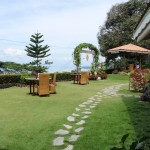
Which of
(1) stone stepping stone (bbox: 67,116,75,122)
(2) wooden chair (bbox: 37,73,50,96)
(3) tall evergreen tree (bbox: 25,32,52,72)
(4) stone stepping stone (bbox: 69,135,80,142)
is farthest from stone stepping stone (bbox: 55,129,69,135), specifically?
(3) tall evergreen tree (bbox: 25,32,52,72)

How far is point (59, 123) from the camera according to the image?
6.60 meters

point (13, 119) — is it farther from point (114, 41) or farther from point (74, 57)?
point (114, 41)

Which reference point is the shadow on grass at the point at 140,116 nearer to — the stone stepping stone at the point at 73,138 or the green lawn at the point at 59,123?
the green lawn at the point at 59,123

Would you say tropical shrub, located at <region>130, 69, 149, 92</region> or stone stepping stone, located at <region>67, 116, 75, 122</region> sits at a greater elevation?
tropical shrub, located at <region>130, 69, 149, 92</region>

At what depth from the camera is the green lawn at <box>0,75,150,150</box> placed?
5.08 m

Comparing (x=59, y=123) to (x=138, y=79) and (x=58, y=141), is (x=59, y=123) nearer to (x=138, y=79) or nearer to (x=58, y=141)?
(x=58, y=141)

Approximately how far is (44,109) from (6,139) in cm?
335

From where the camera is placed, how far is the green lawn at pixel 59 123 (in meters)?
5.08

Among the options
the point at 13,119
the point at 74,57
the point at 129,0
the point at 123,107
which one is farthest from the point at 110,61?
the point at 13,119

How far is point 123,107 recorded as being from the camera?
9.05 metres

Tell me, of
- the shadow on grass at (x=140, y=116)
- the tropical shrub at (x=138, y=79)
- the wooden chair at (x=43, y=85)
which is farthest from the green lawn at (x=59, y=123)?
the tropical shrub at (x=138, y=79)

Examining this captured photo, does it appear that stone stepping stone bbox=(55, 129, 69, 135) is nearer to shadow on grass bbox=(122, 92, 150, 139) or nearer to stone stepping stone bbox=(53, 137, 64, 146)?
stone stepping stone bbox=(53, 137, 64, 146)

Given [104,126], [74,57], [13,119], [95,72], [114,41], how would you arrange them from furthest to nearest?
[114,41] < [74,57] < [95,72] < [13,119] < [104,126]

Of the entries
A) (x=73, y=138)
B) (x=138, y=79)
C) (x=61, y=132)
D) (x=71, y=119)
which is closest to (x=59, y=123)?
(x=71, y=119)
